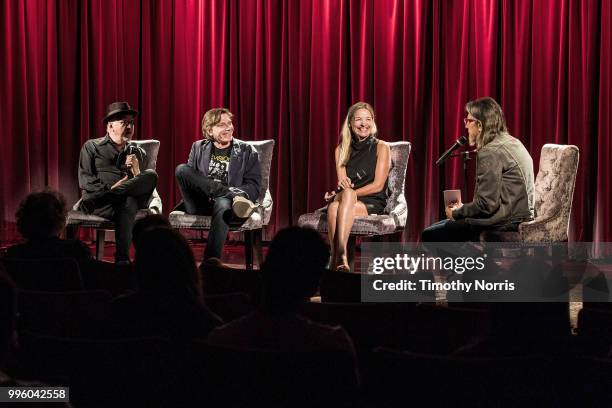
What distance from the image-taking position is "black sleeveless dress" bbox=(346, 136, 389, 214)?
5574 millimetres

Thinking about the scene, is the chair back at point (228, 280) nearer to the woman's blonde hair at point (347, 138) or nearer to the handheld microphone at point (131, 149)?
the woman's blonde hair at point (347, 138)

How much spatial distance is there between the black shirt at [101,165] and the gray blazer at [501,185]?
8.59ft

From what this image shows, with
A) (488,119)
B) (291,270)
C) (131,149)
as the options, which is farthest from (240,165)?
(291,270)

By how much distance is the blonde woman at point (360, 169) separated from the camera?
5.31 meters

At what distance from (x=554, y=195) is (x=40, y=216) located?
2945 millimetres

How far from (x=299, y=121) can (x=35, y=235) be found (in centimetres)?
433

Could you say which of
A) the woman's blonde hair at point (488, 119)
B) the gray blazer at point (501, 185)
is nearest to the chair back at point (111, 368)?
the gray blazer at point (501, 185)

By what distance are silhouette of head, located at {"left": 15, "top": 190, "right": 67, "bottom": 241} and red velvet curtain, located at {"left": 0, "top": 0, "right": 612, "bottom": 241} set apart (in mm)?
4107

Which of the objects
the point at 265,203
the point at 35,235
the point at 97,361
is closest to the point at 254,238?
the point at 265,203

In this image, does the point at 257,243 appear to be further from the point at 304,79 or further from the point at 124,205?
the point at 304,79

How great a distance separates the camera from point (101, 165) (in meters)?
5.92

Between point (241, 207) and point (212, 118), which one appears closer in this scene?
point (241, 207)

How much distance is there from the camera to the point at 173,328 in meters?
2.21

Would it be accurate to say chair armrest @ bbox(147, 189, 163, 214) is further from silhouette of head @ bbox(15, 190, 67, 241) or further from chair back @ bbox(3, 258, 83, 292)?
chair back @ bbox(3, 258, 83, 292)
